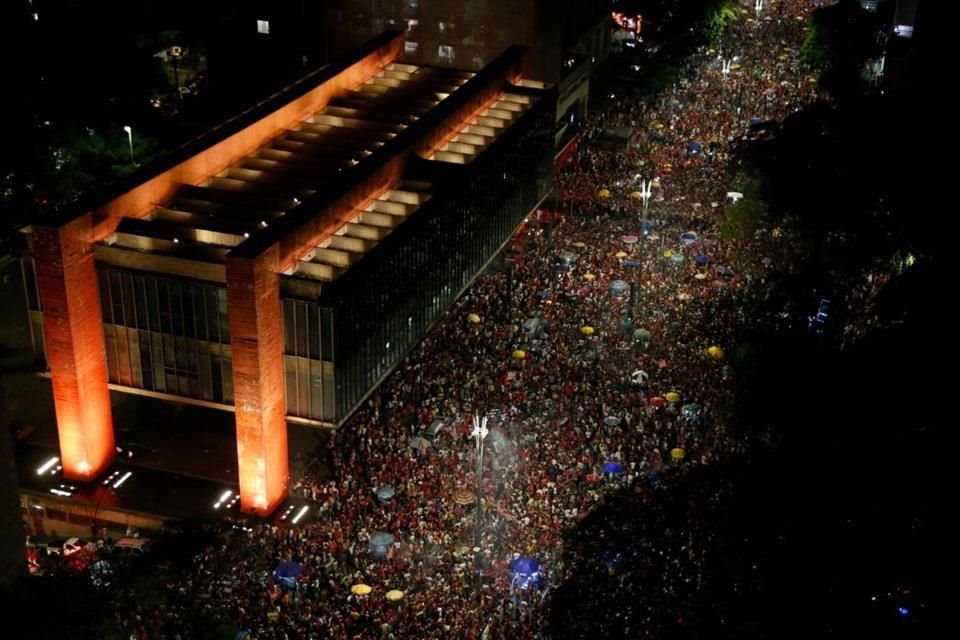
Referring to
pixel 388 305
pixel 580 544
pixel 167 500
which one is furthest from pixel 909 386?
pixel 167 500

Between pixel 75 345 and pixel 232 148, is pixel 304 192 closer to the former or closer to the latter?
pixel 232 148

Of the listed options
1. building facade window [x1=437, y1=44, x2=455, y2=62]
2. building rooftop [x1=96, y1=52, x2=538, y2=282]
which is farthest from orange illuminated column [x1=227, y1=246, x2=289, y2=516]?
building facade window [x1=437, y1=44, x2=455, y2=62]

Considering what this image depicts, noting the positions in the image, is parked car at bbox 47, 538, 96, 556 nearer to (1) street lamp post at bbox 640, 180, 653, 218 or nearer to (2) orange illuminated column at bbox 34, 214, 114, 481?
(2) orange illuminated column at bbox 34, 214, 114, 481

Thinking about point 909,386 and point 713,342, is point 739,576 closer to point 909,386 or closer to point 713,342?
point 909,386

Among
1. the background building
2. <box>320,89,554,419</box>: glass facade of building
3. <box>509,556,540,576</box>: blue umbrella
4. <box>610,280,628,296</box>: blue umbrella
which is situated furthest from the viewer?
<box>610,280,628,296</box>: blue umbrella

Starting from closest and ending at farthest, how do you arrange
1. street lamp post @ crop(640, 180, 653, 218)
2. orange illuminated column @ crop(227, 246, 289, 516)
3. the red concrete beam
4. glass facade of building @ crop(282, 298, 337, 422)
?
1. orange illuminated column @ crop(227, 246, 289, 516)
2. glass facade of building @ crop(282, 298, 337, 422)
3. the red concrete beam
4. street lamp post @ crop(640, 180, 653, 218)

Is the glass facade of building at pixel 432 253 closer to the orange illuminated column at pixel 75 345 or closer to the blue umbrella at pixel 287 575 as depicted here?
the blue umbrella at pixel 287 575
